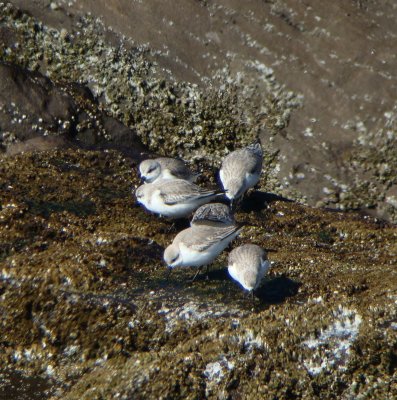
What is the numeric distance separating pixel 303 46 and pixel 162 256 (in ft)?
11.8

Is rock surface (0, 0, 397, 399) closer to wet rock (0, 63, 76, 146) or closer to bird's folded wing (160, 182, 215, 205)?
wet rock (0, 63, 76, 146)

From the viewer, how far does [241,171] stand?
816 centimetres

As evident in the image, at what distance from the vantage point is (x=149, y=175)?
26.1 ft

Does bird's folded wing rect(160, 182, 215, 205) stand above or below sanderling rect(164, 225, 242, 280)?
below

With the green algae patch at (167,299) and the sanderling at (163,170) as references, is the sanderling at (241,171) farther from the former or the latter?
the sanderling at (163,170)

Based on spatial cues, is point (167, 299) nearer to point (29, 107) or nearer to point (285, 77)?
point (29, 107)

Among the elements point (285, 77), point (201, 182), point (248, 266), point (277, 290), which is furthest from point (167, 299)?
point (285, 77)

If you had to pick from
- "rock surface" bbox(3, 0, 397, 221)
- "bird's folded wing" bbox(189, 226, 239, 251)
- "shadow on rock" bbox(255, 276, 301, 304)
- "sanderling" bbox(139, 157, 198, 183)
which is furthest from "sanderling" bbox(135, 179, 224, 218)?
"rock surface" bbox(3, 0, 397, 221)

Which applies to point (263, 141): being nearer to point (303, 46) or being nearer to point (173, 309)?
point (303, 46)

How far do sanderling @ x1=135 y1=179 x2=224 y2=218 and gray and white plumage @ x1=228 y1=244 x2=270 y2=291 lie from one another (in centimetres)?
129

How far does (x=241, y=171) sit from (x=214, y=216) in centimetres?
119

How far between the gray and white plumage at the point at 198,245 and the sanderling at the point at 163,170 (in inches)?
50.9

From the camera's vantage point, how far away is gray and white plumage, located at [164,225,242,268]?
6273mm

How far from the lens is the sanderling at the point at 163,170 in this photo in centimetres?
795
